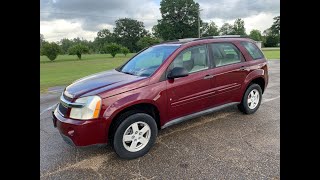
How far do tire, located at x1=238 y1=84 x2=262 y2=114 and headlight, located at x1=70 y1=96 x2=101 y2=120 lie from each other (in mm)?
3132

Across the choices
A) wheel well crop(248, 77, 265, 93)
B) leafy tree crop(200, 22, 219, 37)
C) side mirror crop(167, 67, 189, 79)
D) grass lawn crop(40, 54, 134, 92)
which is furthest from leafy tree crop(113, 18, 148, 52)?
side mirror crop(167, 67, 189, 79)

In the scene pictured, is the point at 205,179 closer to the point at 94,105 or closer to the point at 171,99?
the point at 171,99

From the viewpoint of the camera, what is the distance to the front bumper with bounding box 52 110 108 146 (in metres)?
3.19

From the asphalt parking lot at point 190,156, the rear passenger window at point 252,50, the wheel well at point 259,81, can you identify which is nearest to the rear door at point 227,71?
the rear passenger window at point 252,50

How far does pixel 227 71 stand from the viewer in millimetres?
4574

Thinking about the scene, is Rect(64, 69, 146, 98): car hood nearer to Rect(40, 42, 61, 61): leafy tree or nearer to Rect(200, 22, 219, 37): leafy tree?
Rect(40, 42, 61, 61): leafy tree

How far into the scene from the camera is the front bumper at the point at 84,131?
3186mm

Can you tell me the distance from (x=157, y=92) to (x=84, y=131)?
118 cm

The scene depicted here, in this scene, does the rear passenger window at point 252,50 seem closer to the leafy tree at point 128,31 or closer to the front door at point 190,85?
the front door at point 190,85

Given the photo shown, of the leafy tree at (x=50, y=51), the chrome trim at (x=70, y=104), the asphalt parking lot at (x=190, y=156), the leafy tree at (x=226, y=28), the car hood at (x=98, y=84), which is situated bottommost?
the asphalt parking lot at (x=190, y=156)

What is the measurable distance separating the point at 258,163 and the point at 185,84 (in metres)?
1.57

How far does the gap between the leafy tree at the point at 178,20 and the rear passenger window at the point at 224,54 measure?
215 feet

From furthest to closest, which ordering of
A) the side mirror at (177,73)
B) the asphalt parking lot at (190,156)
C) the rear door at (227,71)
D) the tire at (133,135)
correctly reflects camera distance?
the rear door at (227,71), the side mirror at (177,73), the tire at (133,135), the asphalt parking lot at (190,156)
